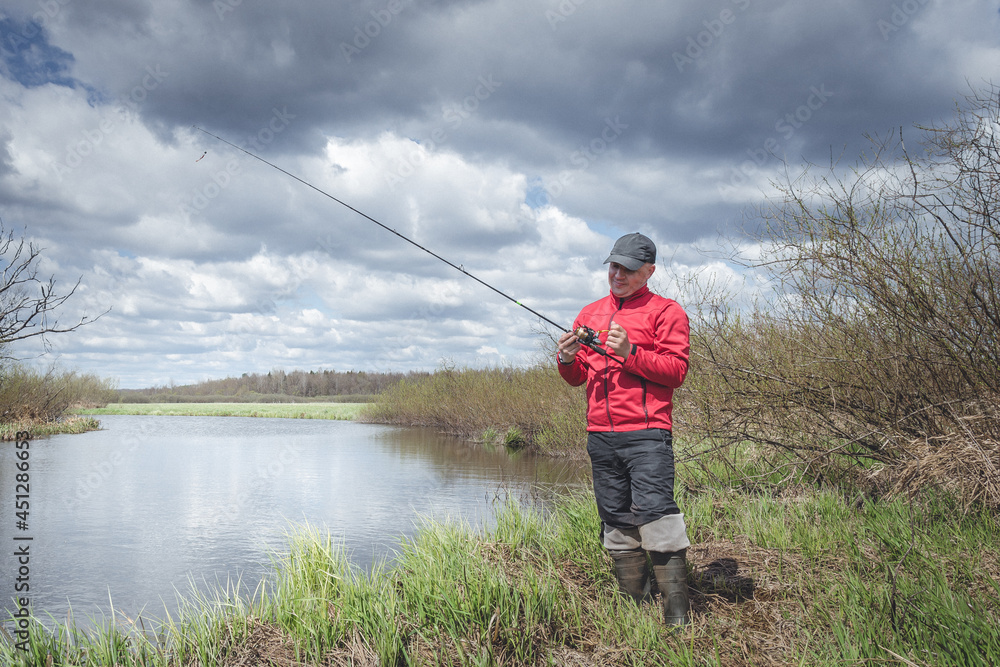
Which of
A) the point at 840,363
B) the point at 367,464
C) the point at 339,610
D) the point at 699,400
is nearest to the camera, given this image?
the point at 339,610

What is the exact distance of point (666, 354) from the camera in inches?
124

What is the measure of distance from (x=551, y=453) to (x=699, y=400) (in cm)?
1040

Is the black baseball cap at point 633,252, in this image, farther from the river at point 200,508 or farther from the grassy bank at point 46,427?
the grassy bank at point 46,427

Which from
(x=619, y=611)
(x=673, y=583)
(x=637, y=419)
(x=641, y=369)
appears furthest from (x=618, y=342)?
(x=619, y=611)

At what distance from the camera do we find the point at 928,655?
246 centimetres

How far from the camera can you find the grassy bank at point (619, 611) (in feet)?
9.23

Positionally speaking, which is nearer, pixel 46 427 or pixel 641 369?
pixel 641 369

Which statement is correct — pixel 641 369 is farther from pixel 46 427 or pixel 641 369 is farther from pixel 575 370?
pixel 46 427

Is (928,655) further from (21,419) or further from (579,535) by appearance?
(21,419)

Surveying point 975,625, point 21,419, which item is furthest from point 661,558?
point 21,419

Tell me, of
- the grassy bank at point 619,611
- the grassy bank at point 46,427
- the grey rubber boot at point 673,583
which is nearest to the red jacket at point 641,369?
the grey rubber boot at point 673,583

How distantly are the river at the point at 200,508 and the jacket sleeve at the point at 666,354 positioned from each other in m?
2.95

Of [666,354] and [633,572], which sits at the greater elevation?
[666,354]

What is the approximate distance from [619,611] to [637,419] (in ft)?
3.37
